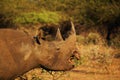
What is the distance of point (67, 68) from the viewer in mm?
5922

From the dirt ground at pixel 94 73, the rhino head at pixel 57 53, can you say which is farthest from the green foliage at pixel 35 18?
the rhino head at pixel 57 53

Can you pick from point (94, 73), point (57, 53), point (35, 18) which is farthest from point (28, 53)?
point (35, 18)

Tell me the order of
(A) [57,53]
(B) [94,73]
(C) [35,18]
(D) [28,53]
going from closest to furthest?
(D) [28,53] < (A) [57,53] < (B) [94,73] < (C) [35,18]

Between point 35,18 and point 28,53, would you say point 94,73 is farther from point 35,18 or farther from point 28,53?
point 35,18

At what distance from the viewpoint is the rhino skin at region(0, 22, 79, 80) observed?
18.2ft

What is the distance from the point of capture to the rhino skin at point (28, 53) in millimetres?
5550

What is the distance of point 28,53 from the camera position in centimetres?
570

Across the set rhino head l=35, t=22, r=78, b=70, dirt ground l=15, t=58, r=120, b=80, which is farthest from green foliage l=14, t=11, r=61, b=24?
rhino head l=35, t=22, r=78, b=70

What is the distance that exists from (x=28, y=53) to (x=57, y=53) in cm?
48

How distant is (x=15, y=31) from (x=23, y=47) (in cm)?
31

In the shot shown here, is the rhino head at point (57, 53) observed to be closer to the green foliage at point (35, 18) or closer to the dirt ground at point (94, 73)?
the dirt ground at point (94, 73)

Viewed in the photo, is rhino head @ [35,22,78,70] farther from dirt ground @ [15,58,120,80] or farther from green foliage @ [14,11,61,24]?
green foliage @ [14,11,61,24]

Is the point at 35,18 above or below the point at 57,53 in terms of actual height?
below

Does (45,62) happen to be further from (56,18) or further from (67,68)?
(56,18)
